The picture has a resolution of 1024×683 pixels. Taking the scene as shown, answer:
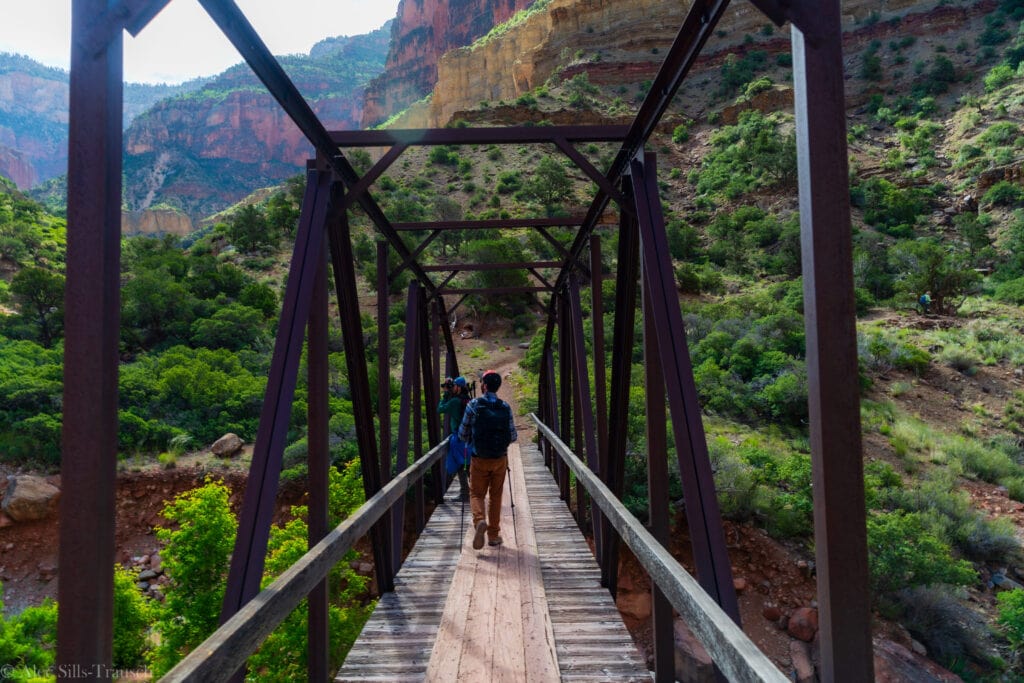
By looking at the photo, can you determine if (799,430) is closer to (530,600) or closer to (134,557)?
(530,600)

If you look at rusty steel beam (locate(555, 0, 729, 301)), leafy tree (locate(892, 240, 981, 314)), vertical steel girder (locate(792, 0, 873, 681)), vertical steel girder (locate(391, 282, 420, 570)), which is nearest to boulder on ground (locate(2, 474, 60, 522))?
vertical steel girder (locate(391, 282, 420, 570))

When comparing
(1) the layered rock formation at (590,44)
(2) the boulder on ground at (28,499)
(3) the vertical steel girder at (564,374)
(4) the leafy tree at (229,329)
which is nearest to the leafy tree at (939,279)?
(3) the vertical steel girder at (564,374)

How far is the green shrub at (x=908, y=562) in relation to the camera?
9.01 metres

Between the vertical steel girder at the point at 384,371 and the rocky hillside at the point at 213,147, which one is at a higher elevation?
the rocky hillside at the point at 213,147

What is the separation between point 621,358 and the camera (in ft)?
12.5

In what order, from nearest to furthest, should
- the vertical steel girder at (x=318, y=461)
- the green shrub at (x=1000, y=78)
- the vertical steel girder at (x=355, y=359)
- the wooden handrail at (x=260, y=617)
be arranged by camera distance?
the wooden handrail at (x=260, y=617)
the vertical steel girder at (x=318, y=461)
the vertical steel girder at (x=355, y=359)
the green shrub at (x=1000, y=78)

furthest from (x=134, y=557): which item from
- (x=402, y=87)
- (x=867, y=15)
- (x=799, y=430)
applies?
(x=402, y=87)

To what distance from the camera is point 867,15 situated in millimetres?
56875

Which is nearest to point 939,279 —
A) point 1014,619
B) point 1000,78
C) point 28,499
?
point 1014,619

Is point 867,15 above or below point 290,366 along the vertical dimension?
above

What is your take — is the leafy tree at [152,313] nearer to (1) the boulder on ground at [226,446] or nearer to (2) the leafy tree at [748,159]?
(1) the boulder on ground at [226,446]

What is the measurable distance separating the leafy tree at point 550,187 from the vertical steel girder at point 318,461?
40.8m

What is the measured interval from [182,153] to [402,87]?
46.1 m

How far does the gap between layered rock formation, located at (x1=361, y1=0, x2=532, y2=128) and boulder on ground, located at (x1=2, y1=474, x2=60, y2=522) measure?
344 feet
